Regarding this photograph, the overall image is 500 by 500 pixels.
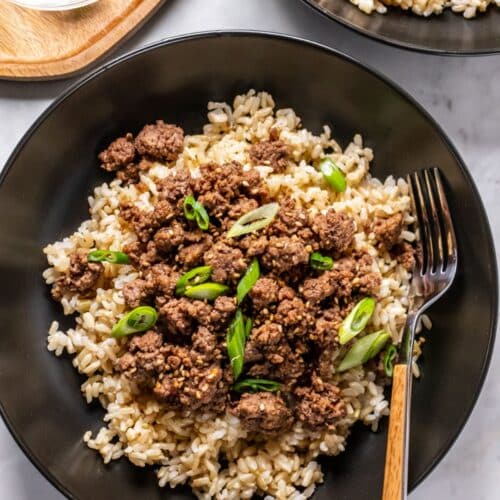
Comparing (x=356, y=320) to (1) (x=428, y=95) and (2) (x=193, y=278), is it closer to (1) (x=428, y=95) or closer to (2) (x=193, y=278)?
(2) (x=193, y=278)

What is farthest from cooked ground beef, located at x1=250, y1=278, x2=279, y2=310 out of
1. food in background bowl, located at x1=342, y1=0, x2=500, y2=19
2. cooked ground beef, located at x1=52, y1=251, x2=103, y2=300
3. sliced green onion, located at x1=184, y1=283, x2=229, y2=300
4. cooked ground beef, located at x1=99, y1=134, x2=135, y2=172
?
food in background bowl, located at x1=342, y1=0, x2=500, y2=19

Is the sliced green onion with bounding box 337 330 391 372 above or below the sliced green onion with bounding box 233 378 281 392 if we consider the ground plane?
above

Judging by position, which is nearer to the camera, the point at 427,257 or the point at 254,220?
the point at 254,220

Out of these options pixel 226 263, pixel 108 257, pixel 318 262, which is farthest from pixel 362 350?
pixel 108 257

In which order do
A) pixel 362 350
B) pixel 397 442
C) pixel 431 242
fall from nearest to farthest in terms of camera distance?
pixel 397 442 < pixel 362 350 < pixel 431 242

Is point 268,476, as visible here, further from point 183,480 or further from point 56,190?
point 56,190

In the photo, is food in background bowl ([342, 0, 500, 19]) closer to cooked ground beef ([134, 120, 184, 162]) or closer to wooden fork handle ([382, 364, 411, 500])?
cooked ground beef ([134, 120, 184, 162])
